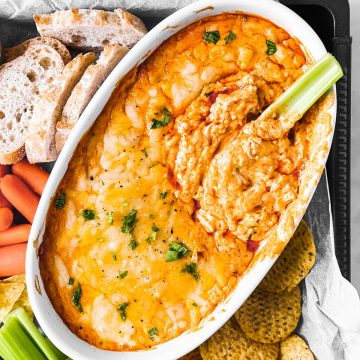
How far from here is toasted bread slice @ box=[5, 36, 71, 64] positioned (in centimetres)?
287

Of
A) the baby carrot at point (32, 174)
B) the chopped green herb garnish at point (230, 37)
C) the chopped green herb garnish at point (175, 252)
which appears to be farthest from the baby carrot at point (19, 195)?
the chopped green herb garnish at point (230, 37)

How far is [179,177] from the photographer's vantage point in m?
2.55

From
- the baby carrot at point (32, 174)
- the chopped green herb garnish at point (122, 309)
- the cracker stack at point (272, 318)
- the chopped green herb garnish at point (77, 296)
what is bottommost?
the cracker stack at point (272, 318)

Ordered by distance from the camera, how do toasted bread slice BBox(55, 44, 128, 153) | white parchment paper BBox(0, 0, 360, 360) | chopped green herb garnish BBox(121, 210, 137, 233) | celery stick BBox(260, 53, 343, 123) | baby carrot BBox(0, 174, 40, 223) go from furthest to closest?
baby carrot BBox(0, 174, 40, 223)
white parchment paper BBox(0, 0, 360, 360)
toasted bread slice BBox(55, 44, 128, 153)
chopped green herb garnish BBox(121, 210, 137, 233)
celery stick BBox(260, 53, 343, 123)

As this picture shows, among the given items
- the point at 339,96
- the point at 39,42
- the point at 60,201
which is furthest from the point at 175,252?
the point at 39,42

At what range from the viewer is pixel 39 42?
288 centimetres

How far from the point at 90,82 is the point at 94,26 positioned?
0.82ft

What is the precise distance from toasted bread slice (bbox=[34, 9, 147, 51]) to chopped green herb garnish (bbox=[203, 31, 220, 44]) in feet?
1.15

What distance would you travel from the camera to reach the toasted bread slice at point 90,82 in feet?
8.67

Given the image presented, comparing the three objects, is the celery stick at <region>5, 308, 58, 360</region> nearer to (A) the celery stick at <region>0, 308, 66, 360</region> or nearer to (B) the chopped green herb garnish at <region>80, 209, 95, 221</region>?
(A) the celery stick at <region>0, 308, 66, 360</region>

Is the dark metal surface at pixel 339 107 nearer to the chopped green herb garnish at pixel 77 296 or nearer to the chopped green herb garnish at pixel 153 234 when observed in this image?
the chopped green herb garnish at pixel 153 234

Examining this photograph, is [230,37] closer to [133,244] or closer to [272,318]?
[133,244]

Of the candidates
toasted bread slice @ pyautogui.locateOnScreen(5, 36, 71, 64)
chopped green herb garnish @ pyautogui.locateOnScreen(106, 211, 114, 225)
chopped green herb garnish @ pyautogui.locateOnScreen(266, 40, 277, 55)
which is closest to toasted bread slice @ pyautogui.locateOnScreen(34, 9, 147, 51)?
toasted bread slice @ pyautogui.locateOnScreen(5, 36, 71, 64)

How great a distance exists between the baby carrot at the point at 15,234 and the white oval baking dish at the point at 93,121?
0.49 metres
